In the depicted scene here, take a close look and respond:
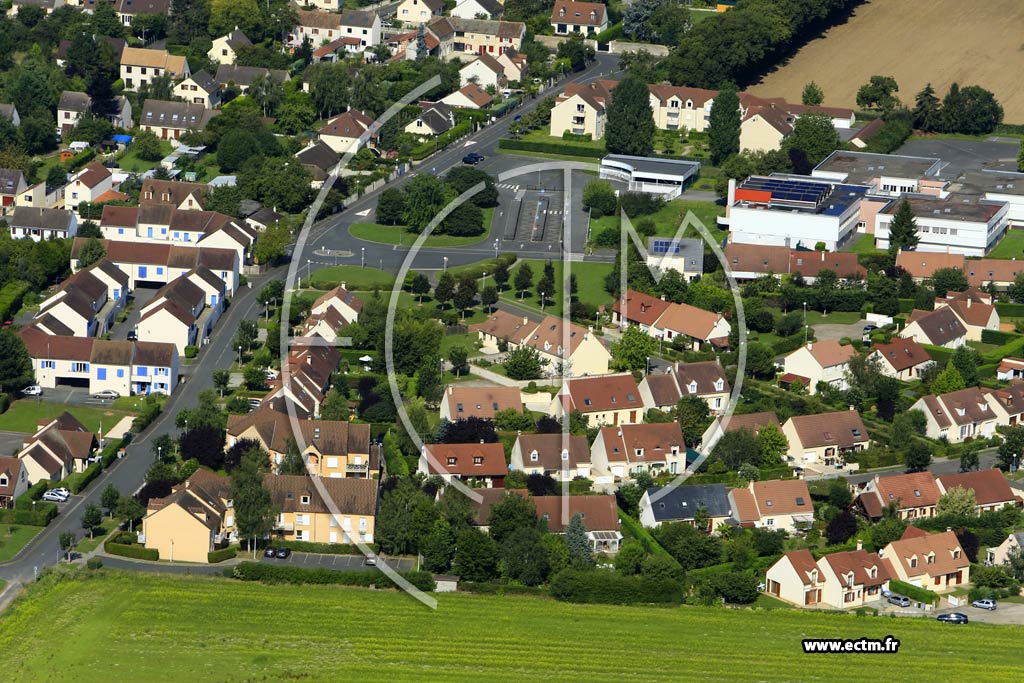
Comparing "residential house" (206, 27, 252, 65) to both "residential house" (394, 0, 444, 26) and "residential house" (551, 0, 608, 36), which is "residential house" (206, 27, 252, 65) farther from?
"residential house" (551, 0, 608, 36)

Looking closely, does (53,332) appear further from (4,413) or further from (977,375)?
(977,375)

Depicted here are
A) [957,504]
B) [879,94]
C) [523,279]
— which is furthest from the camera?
[879,94]

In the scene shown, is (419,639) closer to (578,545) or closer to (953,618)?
(578,545)

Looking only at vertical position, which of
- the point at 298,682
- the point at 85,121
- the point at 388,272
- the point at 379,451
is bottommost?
the point at 298,682

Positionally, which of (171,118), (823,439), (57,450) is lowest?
(57,450)

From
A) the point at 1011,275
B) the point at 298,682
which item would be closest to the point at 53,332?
the point at 298,682

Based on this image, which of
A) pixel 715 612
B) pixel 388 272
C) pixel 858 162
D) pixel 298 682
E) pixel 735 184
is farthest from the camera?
pixel 858 162

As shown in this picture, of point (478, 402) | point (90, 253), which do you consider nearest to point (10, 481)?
point (478, 402)
